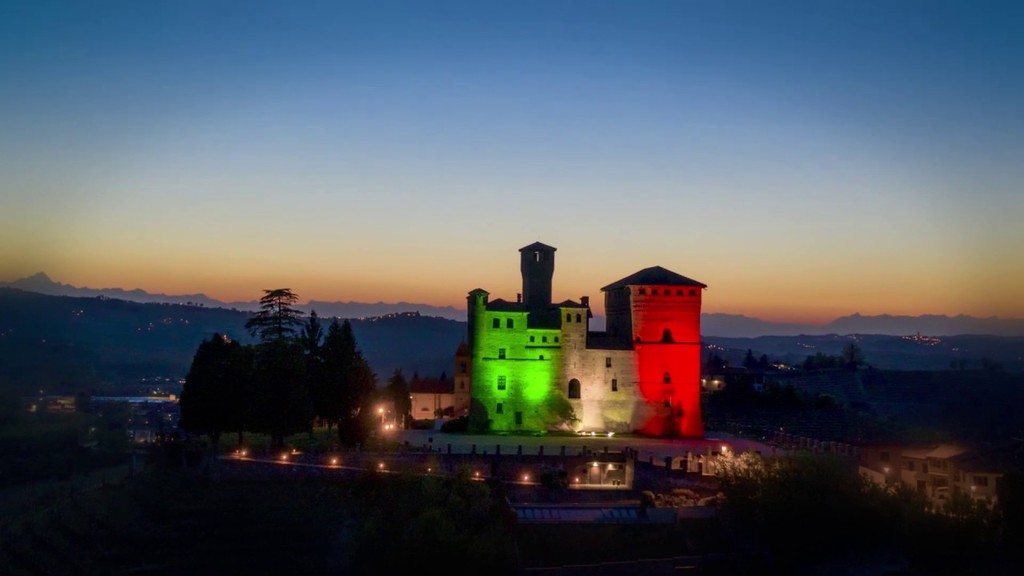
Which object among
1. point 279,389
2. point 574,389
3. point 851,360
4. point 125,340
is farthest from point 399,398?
point 125,340

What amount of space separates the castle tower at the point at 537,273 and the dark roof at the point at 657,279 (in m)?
3.58

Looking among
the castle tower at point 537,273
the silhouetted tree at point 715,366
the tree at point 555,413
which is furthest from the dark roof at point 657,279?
the silhouetted tree at point 715,366

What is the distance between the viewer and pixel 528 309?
1686 inches

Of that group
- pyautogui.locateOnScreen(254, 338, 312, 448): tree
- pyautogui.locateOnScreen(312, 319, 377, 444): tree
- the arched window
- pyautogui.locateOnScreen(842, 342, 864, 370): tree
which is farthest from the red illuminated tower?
pyautogui.locateOnScreen(842, 342, 864, 370): tree

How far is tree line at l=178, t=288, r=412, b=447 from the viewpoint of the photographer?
3409cm

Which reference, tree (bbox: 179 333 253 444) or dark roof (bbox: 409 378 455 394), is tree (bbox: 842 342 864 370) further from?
tree (bbox: 179 333 253 444)

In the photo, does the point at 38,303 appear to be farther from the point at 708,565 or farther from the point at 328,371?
the point at 708,565

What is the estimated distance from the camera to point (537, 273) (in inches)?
1719

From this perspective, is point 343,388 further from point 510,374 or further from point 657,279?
point 657,279

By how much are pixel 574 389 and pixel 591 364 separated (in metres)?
1.44

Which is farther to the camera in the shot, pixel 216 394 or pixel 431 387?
pixel 431 387

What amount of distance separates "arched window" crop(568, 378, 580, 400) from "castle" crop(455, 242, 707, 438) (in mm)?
47

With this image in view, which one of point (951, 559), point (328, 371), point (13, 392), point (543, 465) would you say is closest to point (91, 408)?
point (13, 392)

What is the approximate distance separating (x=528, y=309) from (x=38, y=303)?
234 feet
